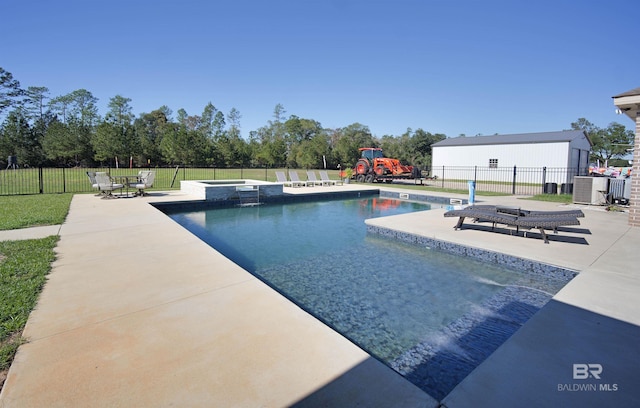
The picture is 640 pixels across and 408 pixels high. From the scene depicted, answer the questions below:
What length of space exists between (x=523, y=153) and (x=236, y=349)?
25.4 meters

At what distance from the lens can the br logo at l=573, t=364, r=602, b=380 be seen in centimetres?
185

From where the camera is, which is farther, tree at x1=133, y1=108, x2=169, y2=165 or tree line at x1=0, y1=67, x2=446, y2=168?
tree at x1=133, y1=108, x2=169, y2=165

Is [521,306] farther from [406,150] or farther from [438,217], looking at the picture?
[406,150]

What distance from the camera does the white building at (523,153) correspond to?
2089cm

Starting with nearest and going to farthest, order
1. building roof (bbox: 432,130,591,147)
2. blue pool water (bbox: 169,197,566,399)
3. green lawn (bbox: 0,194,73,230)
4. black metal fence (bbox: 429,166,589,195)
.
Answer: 1. blue pool water (bbox: 169,197,566,399)
2. green lawn (bbox: 0,194,73,230)
3. black metal fence (bbox: 429,166,589,195)
4. building roof (bbox: 432,130,591,147)

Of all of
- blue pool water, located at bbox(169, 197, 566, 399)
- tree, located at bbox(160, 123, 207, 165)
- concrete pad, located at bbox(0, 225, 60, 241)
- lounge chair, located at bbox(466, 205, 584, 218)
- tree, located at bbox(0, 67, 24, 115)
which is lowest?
blue pool water, located at bbox(169, 197, 566, 399)

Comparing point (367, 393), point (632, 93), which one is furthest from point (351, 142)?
point (367, 393)

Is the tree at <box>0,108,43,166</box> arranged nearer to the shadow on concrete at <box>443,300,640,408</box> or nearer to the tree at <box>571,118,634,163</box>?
the shadow on concrete at <box>443,300,640,408</box>

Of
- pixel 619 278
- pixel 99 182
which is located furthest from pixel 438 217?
pixel 99 182

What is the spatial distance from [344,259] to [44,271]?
3.71 m

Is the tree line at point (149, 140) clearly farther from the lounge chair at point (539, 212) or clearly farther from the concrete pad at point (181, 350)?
the concrete pad at point (181, 350)

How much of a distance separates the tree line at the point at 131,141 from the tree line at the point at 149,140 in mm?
85

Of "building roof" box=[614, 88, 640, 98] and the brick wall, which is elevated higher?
"building roof" box=[614, 88, 640, 98]

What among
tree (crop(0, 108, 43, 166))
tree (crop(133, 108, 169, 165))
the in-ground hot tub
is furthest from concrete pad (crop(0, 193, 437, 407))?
tree (crop(0, 108, 43, 166))
